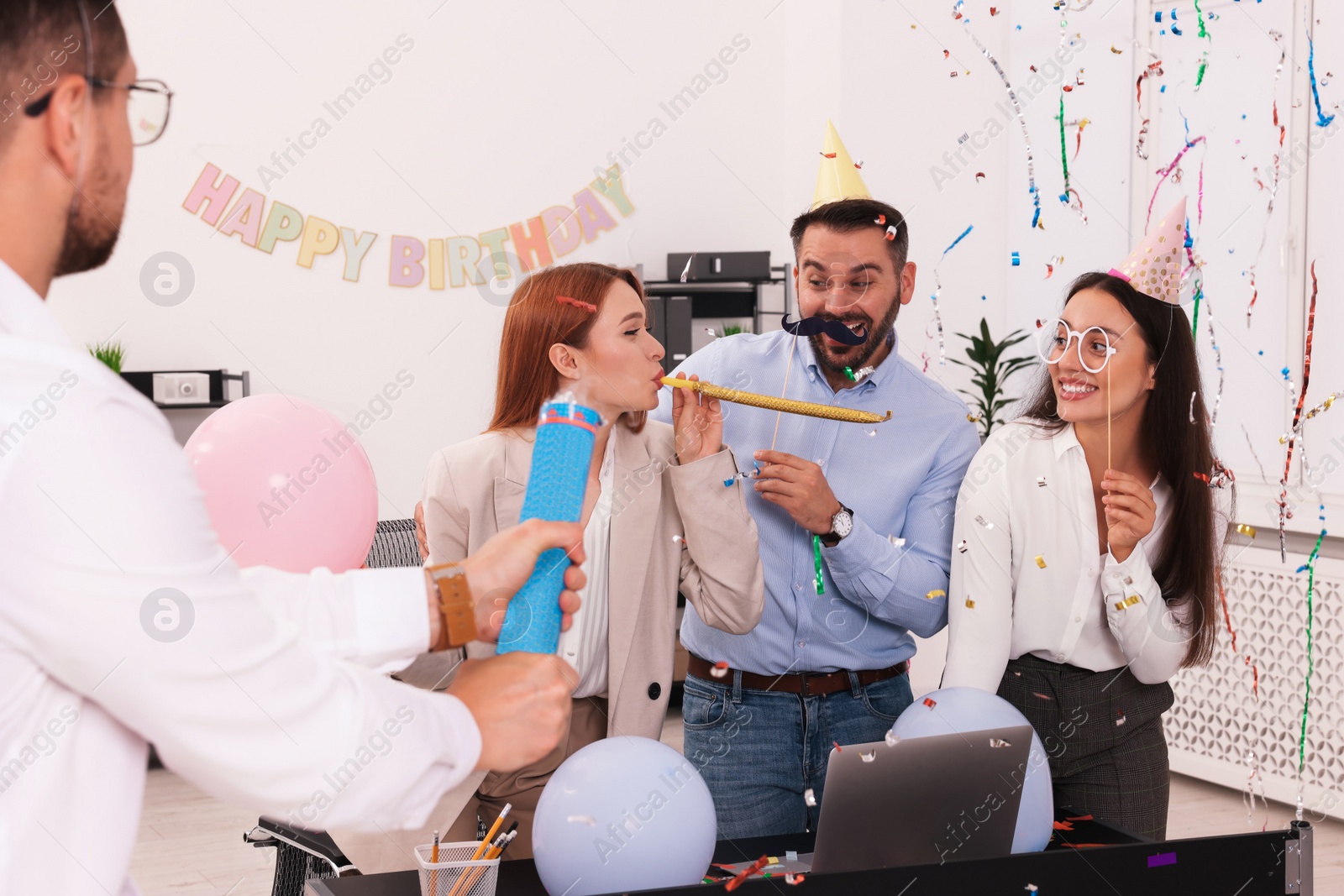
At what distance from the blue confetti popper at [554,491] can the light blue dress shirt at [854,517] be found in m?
0.91

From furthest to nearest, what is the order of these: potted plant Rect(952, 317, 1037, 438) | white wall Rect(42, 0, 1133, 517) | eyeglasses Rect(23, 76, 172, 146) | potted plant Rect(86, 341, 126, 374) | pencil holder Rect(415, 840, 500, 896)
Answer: potted plant Rect(952, 317, 1037, 438), white wall Rect(42, 0, 1133, 517), potted plant Rect(86, 341, 126, 374), pencil holder Rect(415, 840, 500, 896), eyeglasses Rect(23, 76, 172, 146)

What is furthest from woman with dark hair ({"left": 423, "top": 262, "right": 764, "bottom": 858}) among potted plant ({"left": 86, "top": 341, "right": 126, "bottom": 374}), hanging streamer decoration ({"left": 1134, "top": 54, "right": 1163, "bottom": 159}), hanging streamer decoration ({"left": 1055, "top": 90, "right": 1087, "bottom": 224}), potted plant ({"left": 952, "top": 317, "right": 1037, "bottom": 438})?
potted plant ({"left": 952, "top": 317, "right": 1037, "bottom": 438})

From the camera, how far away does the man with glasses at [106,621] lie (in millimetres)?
696

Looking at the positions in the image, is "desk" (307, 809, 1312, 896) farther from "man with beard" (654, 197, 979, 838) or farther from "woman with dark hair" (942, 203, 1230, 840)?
"man with beard" (654, 197, 979, 838)

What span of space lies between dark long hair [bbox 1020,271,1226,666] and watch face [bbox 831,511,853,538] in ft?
1.27

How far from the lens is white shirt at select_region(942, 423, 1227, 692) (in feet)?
5.91

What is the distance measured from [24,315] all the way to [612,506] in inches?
49.3

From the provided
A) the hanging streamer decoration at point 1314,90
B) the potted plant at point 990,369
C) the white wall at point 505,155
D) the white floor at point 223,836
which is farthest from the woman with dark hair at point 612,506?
the white wall at point 505,155

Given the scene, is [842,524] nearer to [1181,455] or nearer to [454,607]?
[1181,455]

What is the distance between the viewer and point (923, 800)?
1440 millimetres

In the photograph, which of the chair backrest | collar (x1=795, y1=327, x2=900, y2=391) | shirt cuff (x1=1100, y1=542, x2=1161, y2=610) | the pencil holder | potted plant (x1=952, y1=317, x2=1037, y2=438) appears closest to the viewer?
the pencil holder

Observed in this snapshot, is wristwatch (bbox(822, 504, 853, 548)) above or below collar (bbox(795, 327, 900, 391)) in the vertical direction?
below

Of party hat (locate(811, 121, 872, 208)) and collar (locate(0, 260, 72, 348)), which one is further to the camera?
party hat (locate(811, 121, 872, 208))

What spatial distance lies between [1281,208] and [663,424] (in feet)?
8.72
